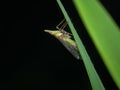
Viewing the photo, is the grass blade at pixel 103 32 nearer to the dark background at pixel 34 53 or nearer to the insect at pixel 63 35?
the insect at pixel 63 35

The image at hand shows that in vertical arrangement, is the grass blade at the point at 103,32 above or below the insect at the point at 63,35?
below

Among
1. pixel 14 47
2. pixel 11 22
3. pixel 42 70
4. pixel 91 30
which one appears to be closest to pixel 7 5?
pixel 11 22

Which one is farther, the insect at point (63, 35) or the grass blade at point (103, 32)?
Answer: the insect at point (63, 35)

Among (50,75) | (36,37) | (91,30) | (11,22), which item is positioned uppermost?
(11,22)

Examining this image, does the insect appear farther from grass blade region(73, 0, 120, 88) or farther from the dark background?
grass blade region(73, 0, 120, 88)

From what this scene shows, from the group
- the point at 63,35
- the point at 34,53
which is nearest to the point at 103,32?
the point at 63,35

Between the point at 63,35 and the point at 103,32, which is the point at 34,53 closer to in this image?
the point at 63,35

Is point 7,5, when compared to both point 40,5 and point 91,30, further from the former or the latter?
point 91,30

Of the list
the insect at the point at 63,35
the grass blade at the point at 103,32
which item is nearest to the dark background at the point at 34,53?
the insect at the point at 63,35
